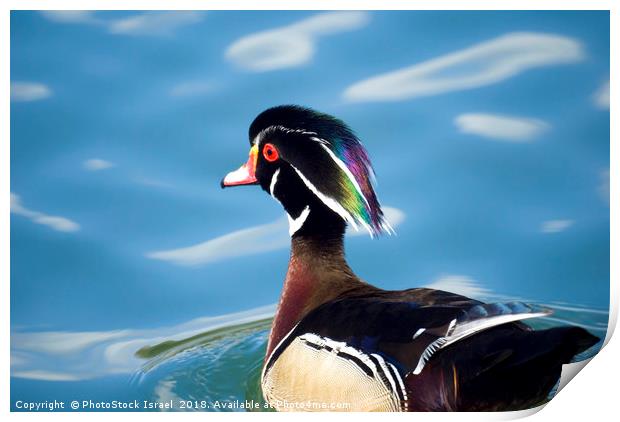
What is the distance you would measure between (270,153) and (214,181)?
0.21 metres

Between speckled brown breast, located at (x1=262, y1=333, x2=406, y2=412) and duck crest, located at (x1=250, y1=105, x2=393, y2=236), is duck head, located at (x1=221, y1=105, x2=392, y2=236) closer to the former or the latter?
duck crest, located at (x1=250, y1=105, x2=393, y2=236)

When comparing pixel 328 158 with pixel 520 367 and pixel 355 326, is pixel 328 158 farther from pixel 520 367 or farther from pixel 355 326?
pixel 520 367

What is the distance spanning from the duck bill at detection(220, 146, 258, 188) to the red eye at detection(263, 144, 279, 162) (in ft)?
0.11

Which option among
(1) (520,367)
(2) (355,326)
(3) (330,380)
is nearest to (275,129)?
(2) (355,326)

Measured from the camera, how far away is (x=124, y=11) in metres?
2.57

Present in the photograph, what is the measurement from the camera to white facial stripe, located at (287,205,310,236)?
8.68 feet

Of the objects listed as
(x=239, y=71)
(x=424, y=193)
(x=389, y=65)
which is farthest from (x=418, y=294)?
(x=239, y=71)

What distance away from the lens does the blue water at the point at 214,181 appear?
8.36ft

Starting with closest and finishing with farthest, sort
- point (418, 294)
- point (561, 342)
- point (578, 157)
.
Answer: point (561, 342), point (418, 294), point (578, 157)

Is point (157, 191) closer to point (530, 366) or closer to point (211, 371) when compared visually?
point (211, 371)

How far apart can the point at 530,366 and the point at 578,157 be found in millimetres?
792

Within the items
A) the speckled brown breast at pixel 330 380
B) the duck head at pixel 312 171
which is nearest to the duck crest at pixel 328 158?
the duck head at pixel 312 171

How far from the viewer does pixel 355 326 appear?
2275 mm

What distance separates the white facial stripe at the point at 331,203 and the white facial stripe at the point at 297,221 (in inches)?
2.5
